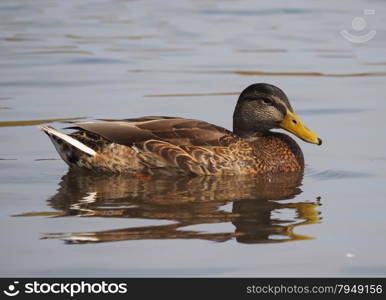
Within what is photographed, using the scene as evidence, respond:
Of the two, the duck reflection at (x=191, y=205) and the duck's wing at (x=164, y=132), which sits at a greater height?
the duck's wing at (x=164, y=132)

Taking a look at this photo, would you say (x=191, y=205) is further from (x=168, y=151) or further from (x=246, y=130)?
(x=246, y=130)

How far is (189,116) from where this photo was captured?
1379 centimetres

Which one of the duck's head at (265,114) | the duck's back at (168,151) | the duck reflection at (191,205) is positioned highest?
the duck's head at (265,114)

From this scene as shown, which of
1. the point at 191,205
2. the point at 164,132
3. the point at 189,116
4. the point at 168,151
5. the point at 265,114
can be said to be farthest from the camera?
the point at 189,116

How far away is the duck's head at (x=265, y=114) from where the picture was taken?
11266mm

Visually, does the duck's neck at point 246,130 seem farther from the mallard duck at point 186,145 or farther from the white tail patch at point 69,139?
the white tail patch at point 69,139

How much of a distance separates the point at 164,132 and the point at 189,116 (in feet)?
8.61

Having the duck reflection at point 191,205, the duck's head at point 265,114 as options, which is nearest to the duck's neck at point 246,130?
the duck's head at point 265,114

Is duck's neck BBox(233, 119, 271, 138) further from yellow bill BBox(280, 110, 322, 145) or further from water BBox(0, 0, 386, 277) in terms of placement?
water BBox(0, 0, 386, 277)

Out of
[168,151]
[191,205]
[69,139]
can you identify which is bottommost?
[191,205]

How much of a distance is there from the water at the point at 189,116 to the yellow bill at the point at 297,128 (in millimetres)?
341

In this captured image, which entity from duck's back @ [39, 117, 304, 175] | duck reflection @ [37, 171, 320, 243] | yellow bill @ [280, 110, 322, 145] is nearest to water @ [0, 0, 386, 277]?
duck reflection @ [37, 171, 320, 243]

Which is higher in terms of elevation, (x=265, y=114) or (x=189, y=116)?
(x=265, y=114)

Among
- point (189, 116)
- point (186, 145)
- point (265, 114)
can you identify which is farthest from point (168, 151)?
point (189, 116)
